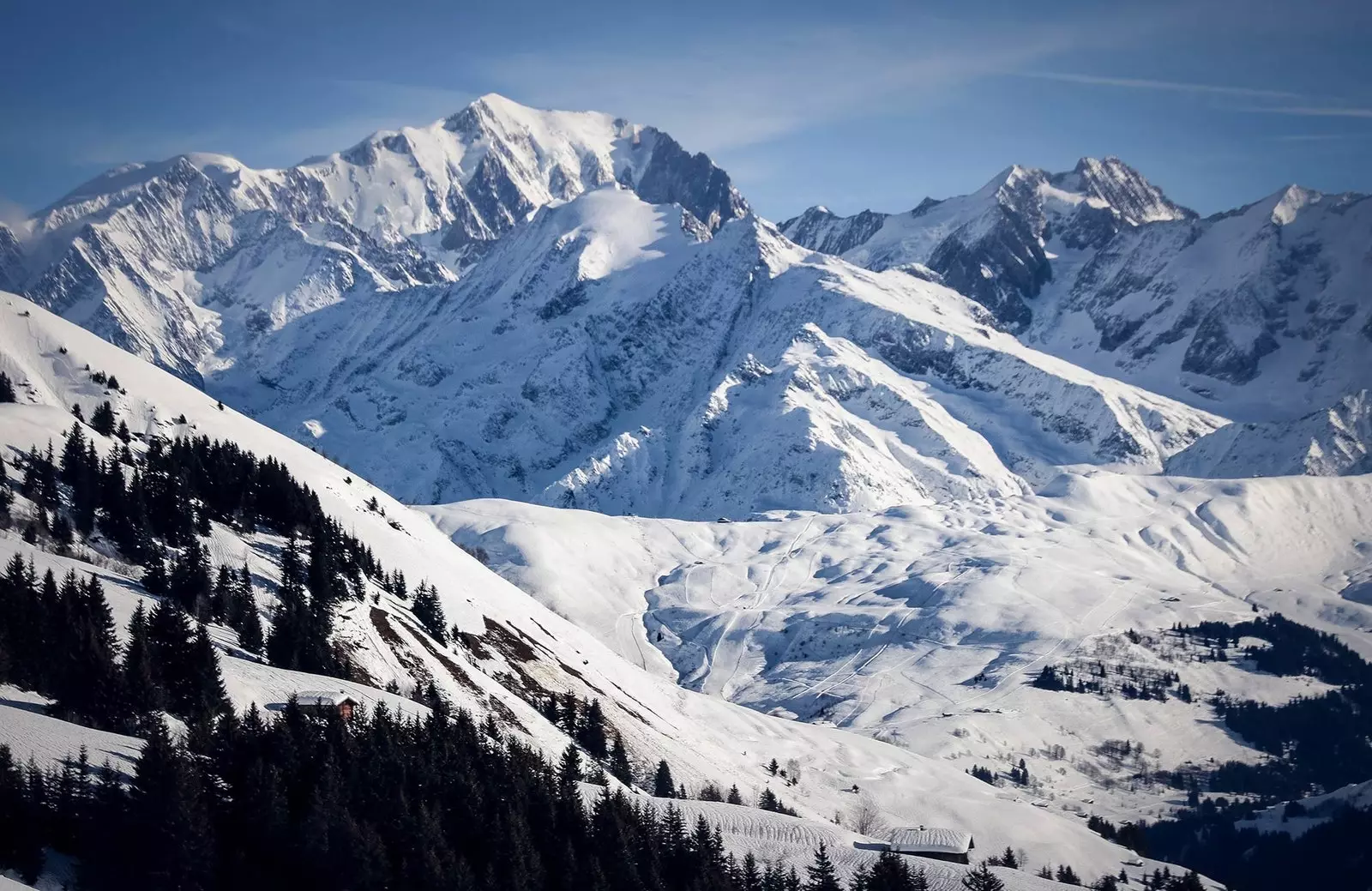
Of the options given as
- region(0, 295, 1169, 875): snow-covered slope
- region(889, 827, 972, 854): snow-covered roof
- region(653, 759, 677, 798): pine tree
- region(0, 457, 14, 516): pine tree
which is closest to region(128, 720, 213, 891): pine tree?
region(0, 295, 1169, 875): snow-covered slope

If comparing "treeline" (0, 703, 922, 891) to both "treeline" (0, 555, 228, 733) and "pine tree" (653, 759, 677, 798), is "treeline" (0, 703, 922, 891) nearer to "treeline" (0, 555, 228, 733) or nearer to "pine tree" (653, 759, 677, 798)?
"treeline" (0, 555, 228, 733)

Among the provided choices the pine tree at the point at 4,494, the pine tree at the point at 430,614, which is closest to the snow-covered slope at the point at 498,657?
the pine tree at the point at 4,494

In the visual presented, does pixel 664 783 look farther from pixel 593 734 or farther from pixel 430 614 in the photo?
pixel 430 614

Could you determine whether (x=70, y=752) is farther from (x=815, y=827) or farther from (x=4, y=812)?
(x=815, y=827)

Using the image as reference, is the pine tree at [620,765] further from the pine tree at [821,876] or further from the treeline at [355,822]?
the pine tree at [821,876]

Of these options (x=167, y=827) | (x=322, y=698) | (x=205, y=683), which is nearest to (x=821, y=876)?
(x=322, y=698)
